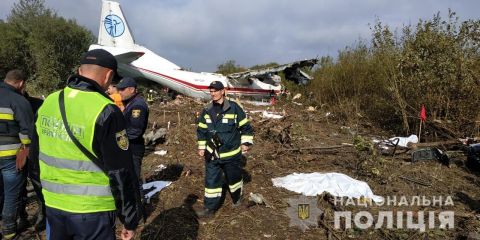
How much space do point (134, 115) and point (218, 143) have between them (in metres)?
1.08

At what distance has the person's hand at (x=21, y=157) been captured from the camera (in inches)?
157

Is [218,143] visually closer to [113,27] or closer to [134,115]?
[134,115]

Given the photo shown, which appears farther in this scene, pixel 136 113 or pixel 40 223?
pixel 40 223

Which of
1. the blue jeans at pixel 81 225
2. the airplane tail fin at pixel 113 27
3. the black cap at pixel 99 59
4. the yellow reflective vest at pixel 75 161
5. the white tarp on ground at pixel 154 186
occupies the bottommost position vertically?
the white tarp on ground at pixel 154 186

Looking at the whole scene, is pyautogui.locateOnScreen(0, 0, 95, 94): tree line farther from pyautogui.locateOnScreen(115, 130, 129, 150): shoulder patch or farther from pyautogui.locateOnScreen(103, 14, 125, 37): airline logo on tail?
pyautogui.locateOnScreen(115, 130, 129, 150): shoulder patch

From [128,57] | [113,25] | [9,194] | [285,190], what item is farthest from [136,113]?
[113,25]

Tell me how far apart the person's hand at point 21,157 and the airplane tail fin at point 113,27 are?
13486 millimetres

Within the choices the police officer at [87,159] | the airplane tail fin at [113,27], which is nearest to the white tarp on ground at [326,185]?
the police officer at [87,159]

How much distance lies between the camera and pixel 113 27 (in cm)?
1659

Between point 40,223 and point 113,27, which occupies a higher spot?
point 113,27

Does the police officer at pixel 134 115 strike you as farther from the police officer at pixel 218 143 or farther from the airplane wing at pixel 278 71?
the airplane wing at pixel 278 71

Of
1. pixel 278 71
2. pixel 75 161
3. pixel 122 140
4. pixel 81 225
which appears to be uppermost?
pixel 278 71

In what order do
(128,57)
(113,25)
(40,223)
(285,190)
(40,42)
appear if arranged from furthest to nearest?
(40,42) < (113,25) < (128,57) < (285,190) < (40,223)

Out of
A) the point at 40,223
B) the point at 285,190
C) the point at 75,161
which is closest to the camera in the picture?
the point at 75,161
